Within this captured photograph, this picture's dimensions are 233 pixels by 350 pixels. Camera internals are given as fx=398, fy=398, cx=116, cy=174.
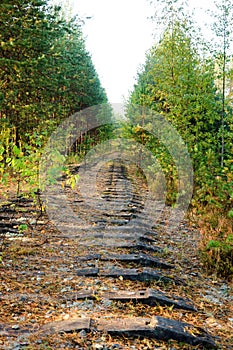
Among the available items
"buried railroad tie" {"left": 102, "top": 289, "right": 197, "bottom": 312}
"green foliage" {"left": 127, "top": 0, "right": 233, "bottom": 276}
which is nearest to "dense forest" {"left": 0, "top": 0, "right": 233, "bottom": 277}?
"green foliage" {"left": 127, "top": 0, "right": 233, "bottom": 276}

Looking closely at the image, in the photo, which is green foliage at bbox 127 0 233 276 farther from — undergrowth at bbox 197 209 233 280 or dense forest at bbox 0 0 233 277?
undergrowth at bbox 197 209 233 280

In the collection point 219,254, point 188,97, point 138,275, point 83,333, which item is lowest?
point 83,333

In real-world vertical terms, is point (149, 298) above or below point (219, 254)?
below

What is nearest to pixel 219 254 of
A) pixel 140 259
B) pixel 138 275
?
pixel 140 259

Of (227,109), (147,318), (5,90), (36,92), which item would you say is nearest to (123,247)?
(147,318)

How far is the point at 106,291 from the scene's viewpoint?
12.4ft

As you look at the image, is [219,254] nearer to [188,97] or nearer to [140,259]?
[140,259]

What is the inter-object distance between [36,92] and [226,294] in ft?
41.4

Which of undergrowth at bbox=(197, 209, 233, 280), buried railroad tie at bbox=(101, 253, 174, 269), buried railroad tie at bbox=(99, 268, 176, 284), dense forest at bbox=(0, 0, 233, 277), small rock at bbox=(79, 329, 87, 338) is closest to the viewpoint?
small rock at bbox=(79, 329, 87, 338)

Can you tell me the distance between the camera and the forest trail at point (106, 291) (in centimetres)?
290

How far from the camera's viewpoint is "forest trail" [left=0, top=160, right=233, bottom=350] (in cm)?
290

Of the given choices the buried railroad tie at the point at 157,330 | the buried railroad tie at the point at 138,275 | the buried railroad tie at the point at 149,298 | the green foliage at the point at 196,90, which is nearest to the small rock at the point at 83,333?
the buried railroad tie at the point at 157,330

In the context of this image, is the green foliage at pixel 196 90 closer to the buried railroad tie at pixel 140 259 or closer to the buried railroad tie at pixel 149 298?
the buried railroad tie at pixel 140 259

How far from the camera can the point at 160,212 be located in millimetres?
9289
